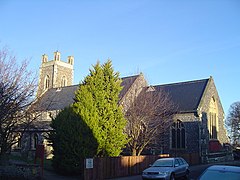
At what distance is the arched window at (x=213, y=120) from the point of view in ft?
114

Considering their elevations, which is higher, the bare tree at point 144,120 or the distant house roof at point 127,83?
the distant house roof at point 127,83

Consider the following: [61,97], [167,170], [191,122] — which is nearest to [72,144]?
[167,170]

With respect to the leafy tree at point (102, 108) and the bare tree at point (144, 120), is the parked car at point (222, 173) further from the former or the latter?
the bare tree at point (144, 120)

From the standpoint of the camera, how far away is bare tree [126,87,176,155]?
2661cm

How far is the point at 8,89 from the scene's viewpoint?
14.6 metres

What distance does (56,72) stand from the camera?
6406cm

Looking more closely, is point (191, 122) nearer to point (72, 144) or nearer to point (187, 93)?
point (187, 93)

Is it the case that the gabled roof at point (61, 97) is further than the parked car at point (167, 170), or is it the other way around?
the gabled roof at point (61, 97)

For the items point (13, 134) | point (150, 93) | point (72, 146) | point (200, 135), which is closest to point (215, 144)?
point (200, 135)

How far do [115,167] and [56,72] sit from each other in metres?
Answer: 48.0

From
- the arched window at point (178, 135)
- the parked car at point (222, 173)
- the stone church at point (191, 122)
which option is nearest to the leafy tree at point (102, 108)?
the stone church at point (191, 122)

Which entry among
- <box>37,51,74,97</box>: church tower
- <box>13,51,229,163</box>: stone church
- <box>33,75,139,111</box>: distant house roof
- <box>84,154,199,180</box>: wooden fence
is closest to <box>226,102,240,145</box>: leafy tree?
<box>13,51,229,163</box>: stone church

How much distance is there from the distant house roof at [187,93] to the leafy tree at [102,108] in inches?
528

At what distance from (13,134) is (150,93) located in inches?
615
